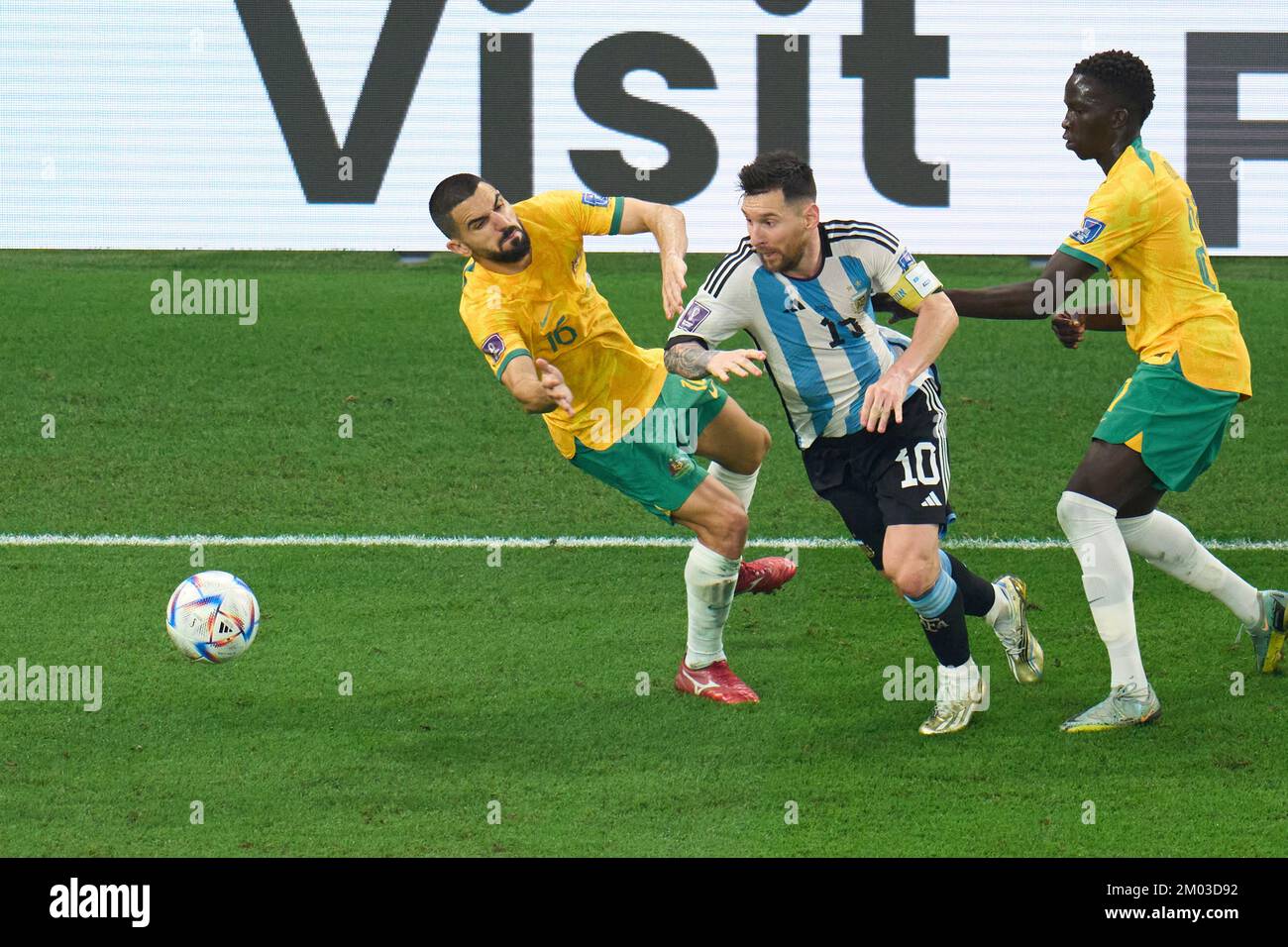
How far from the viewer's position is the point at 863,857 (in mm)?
5008

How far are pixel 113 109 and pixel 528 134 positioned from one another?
3.39 metres

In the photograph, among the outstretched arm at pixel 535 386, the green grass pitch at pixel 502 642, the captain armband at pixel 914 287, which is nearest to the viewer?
the green grass pitch at pixel 502 642

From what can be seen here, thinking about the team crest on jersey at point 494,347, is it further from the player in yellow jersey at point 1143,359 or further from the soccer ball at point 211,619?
the player in yellow jersey at point 1143,359

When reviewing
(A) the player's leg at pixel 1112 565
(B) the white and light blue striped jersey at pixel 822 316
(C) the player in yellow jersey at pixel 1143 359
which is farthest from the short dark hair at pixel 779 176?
(A) the player's leg at pixel 1112 565

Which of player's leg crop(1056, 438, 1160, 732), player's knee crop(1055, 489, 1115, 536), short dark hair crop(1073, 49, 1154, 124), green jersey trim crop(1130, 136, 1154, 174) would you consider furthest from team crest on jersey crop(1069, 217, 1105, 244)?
player's knee crop(1055, 489, 1115, 536)

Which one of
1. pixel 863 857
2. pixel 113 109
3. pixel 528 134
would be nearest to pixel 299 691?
pixel 863 857

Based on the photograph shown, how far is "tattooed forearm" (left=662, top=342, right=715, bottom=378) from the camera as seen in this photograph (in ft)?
18.7

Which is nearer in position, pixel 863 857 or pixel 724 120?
pixel 863 857

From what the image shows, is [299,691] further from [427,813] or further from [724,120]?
[724,120]

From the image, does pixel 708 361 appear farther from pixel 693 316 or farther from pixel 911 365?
pixel 911 365

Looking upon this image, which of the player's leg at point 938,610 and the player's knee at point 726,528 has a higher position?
the player's knee at point 726,528

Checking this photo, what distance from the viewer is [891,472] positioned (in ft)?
19.8

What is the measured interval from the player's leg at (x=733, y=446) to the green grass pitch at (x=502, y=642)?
0.27 metres

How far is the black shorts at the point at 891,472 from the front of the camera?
19.6ft
